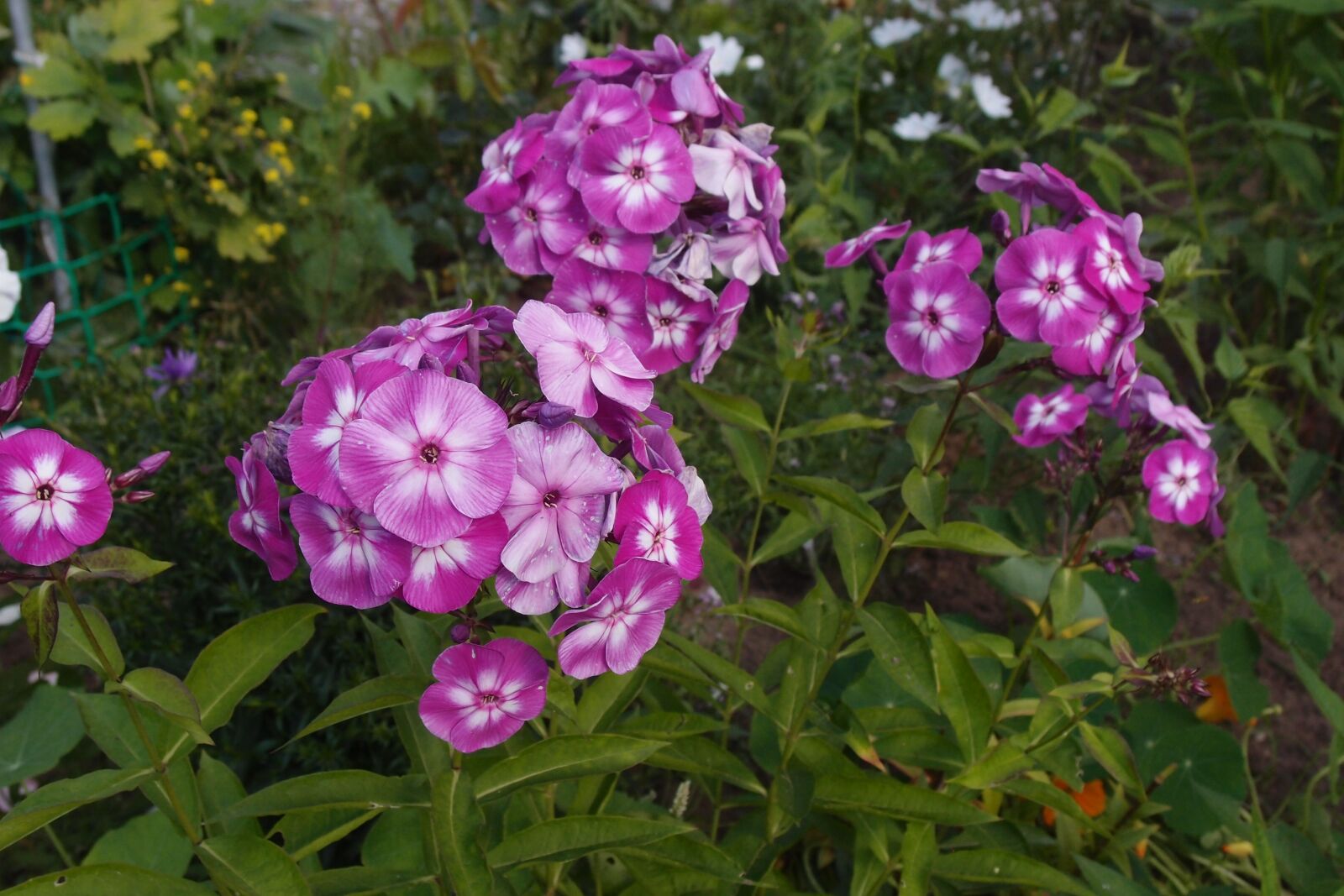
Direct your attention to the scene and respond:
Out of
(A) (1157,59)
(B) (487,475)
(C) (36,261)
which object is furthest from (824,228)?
(A) (1157,59)

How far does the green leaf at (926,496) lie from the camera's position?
1.35 metres

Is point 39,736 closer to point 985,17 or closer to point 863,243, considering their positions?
point 863,243

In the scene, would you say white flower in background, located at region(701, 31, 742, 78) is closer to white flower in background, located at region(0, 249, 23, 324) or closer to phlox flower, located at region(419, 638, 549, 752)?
white flower in background, located at region(0, 249, 23, 324)

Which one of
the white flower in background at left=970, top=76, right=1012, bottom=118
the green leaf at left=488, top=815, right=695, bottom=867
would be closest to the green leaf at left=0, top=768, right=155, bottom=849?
the green leaf at left=488, top=815, right=695, bottom=867

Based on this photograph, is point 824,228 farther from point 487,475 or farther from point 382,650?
point 487,475

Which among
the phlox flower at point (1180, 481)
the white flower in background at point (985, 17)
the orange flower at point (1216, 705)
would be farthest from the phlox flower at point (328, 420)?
the white flower in background at point (985, 17)

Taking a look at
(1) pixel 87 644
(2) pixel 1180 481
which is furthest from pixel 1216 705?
(1) pixel 87 644

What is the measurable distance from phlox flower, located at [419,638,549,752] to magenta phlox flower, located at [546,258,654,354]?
424 mm

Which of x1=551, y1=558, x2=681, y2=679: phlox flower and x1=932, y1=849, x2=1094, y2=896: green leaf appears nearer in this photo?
x1=551, y1=558, x2=681, y2=679: phlox flower

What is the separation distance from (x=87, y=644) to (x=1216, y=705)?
2.05 meters

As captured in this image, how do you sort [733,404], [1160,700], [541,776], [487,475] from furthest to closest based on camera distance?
[1160,700]
[733,404]
[541,776]
[487,475]

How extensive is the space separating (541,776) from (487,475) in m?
0.42

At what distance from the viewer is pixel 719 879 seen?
4.70ft

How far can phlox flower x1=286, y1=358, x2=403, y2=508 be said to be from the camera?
0.96m
